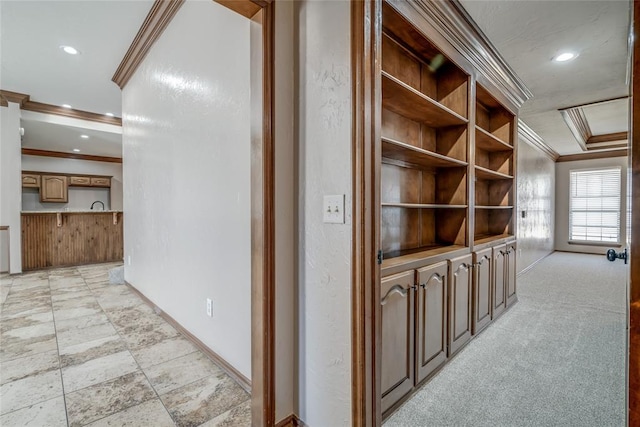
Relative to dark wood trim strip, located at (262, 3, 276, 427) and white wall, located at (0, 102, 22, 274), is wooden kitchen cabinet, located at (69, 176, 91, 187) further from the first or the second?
dark wood trim strip, located at (262, 3, 276, 427)

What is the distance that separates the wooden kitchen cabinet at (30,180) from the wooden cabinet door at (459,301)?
890 cm

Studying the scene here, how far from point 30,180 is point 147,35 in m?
6.30

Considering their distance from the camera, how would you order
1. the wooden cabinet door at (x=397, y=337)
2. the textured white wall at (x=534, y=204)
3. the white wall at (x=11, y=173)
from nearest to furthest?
the wooden cabinet door at (x=397, y=337)
the white wall at (x=11, y=173)
the textured white wall at (x=534, y=204)

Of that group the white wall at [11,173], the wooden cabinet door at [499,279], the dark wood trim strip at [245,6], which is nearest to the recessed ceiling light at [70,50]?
the white wall at [11,173]

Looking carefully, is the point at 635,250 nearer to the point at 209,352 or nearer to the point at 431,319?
the point at 431,319

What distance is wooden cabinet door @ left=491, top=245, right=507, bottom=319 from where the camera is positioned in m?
2.83

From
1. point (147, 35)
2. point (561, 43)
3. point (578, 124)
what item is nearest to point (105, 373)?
point (147, 35)

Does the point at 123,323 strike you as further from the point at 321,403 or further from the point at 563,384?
the point at 563,384

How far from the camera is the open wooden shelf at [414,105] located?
5.70 ft

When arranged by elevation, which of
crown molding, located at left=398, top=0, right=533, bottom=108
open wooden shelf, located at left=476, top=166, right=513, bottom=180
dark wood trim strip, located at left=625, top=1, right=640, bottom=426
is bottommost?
dark wood trim strip, located at left=625, top=1, right=640, bottom=426

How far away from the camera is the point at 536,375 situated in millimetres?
1978

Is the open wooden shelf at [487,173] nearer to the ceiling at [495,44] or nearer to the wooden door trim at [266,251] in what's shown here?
the ceiling at [495,44]

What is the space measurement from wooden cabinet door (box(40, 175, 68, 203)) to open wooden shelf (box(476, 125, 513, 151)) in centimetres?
885

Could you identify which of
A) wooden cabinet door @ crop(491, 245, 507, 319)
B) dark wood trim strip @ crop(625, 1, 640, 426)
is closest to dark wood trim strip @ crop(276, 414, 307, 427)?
dark wood trim strip @ crop(625, 1, 640, 426)
